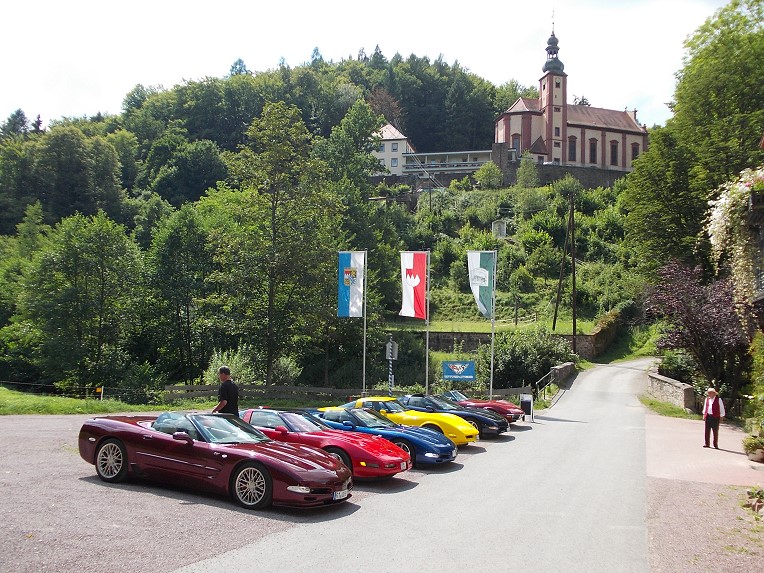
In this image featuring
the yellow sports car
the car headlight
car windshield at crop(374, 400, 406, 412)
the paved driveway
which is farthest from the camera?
car windshield at crop(374, 400, 406, 412)

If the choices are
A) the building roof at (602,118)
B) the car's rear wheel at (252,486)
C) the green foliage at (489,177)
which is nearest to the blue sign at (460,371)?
the car's rear wheel at (252,486)

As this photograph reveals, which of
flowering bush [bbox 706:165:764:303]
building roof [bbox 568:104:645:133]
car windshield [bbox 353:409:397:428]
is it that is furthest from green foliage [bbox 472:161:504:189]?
car windshield [bbox 353:409:397:428]

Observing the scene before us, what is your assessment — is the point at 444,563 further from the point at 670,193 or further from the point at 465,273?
the point at 465,273

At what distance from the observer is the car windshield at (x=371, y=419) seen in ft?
49.8

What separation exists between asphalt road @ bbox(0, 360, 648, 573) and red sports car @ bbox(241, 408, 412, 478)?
0.39 m

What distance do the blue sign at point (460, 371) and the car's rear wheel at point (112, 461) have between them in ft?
69.4

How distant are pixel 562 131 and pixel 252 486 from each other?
315 ft

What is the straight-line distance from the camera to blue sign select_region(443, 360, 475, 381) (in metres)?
30.5

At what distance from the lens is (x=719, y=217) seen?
2038cm

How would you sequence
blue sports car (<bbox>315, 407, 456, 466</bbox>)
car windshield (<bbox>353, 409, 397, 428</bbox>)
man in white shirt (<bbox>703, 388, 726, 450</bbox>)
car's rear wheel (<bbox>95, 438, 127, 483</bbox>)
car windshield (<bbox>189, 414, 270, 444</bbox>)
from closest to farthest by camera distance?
car windshield (<bbox>189, 414, 270, 444</bbox>), car's rear wheel (<bbox>95, 438, 127, 483</bbox>), blue sports car (<bbox>315, 407, 456, 466</bbox>), car windshield (<bbox>353, 409, 397, 428</bbox>), man in white shirt (<bbox>703, 388, 726, 450</bbox>)

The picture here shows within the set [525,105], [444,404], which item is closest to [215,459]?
[444,404]

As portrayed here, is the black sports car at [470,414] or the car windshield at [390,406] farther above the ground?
the car windshield at [390,406]

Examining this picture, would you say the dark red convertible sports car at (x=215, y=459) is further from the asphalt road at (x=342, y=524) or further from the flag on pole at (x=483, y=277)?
the flag on pole at (x=483, y=277)

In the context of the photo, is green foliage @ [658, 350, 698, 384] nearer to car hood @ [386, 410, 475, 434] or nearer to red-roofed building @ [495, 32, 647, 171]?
car hood @ [386, 410, 475, 434]
